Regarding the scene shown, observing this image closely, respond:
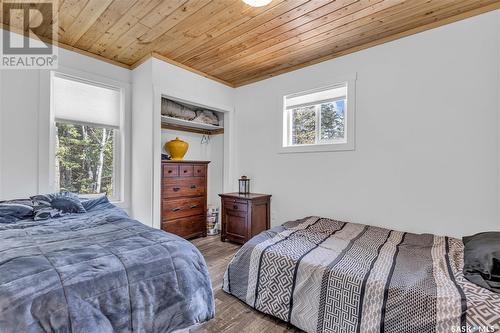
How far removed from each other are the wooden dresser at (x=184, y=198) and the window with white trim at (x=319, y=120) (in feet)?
4.74

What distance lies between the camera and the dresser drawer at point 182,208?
3373mm

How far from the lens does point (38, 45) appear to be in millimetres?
2654

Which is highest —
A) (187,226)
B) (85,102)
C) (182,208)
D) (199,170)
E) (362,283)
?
(85,102)

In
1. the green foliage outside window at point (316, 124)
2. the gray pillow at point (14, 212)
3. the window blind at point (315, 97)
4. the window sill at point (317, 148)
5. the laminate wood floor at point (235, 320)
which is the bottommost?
the laminate wood floor at point (235, 320)

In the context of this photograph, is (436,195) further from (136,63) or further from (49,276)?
(136,63)

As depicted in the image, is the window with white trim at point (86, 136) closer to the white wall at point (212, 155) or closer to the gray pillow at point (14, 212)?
the gray pillow at point (14, 212)

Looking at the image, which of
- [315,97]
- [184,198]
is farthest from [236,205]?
[315,97]

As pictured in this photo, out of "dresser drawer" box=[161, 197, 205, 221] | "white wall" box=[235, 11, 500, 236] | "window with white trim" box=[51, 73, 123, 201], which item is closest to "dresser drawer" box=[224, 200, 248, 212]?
"dresser drawer" box=[161, 197, 205, 221]

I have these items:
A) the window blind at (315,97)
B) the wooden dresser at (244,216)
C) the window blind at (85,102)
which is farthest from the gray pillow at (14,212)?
the window blind at (315,97)

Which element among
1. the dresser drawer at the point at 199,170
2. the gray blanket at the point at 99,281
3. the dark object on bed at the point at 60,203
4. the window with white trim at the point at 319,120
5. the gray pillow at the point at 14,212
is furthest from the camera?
the dresser drawer at the point at 199,170

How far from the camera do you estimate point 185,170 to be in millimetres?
3602

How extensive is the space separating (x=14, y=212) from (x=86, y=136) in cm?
129

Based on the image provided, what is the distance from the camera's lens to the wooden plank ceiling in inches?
82.7

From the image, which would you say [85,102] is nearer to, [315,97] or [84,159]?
[84,159]
